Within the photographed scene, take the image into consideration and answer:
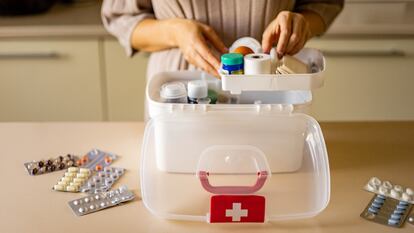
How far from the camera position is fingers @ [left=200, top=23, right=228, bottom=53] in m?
1.05

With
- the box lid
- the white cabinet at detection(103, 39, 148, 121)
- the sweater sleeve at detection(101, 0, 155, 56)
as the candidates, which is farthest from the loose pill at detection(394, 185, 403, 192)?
the white cabinet at detection(103, 39, 148, 121)

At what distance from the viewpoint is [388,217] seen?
2.71ft

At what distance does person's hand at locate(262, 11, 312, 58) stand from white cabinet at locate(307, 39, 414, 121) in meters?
0.81

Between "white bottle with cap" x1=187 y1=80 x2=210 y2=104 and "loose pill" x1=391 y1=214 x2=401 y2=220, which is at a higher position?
"white bottle with cap" x1=187 y1=80 x2=210 y2=104

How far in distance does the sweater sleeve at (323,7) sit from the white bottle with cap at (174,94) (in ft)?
1.45

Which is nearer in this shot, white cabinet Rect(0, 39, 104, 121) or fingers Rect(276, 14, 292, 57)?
fingers Rect(276, 14, 292, 57)

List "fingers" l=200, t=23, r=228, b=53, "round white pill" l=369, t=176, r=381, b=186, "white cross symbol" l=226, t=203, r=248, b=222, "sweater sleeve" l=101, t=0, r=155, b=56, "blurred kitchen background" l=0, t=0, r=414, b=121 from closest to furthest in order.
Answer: "white cross symbol" l=226, t=203, r=248, b=222, "round white pill" l=369, t=176, r=381, b=186, "fingers" l=200, t=23, r=228, b=53, "sweater sleeve" l=101, t=0, r=155, b=56, "blurred kitchen background" l=0, t=0, r=414, b=121

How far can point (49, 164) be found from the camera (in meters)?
0.96

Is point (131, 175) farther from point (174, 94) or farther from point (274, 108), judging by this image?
point (274, 108)

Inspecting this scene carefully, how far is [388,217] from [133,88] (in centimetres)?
122

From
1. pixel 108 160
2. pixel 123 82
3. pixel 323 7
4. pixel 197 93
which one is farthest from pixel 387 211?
pixel 123 82

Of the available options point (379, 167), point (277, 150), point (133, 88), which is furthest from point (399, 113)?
point (277, 150)

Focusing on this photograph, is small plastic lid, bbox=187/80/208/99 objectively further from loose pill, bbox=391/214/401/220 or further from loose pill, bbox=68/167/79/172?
loose pill, bbox=391/214/401/220

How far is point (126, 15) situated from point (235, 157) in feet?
1.61
